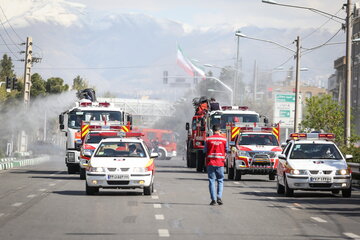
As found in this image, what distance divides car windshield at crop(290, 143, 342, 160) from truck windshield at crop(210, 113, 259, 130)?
16.2 m

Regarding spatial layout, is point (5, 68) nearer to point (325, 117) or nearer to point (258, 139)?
point (325, 117)

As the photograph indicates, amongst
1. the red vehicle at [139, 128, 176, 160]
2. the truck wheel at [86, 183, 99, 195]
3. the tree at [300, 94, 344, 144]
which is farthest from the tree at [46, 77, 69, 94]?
the truck wheel at [86, 183, 99, 195]

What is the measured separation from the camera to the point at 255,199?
85.5 ft

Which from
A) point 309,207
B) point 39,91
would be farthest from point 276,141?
point 39,91

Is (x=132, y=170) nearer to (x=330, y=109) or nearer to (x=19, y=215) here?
(x=19, y=215)

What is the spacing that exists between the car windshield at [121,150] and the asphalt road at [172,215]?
3.43 ft

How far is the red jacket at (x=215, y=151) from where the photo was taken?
77.4 feet

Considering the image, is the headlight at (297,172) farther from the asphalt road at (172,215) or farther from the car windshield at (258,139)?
the car windshield at (258,139)

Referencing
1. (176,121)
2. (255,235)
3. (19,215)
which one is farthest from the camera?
(176,121)

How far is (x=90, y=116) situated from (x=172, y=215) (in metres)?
22.9

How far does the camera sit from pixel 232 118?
45.9m

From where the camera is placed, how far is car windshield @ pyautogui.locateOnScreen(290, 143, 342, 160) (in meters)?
28.4

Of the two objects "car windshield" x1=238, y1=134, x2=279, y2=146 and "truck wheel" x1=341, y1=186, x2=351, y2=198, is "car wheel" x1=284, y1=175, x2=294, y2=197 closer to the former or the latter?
"truck wheel" x1=341, y1=186, x2=351, y2=198

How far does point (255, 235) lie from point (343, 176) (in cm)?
1081
